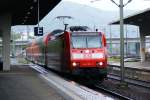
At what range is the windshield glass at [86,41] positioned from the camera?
26.1 m

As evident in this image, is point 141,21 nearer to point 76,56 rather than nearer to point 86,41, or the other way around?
point 86,41

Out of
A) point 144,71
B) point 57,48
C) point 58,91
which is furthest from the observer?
point 144,71

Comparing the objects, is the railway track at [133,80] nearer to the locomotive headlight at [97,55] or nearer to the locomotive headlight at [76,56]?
the locomotive headlight at [97,55]

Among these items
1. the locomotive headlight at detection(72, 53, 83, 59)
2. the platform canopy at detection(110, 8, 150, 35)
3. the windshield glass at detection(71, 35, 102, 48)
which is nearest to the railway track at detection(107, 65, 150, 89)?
the windshield glass at detection(71, 35, 102, 48)

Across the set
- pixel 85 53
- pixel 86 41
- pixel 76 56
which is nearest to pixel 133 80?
pixel 86 41

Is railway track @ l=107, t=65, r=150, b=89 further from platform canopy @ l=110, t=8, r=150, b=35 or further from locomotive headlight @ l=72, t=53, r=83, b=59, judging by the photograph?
platform canopy @ l=110, t=8, r=150, b=35

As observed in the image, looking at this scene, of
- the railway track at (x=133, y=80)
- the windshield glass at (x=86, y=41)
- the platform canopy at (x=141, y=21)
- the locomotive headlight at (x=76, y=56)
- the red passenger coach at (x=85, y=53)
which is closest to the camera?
the red passenger coach at (x=85, y=53)

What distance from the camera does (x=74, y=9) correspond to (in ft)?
416

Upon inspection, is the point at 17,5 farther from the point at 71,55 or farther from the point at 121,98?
the point at 121,98

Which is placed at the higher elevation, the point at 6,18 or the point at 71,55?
the point at 6,18

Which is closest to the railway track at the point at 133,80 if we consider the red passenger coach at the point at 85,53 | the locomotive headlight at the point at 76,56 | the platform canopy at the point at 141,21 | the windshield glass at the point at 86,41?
the red passenger coach at the point at 85,53

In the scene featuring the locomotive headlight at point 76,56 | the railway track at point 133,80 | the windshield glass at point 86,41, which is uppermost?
the windshield glass at point 86,41

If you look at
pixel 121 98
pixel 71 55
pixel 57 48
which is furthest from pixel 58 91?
pixel 57 48

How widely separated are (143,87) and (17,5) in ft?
48.6
